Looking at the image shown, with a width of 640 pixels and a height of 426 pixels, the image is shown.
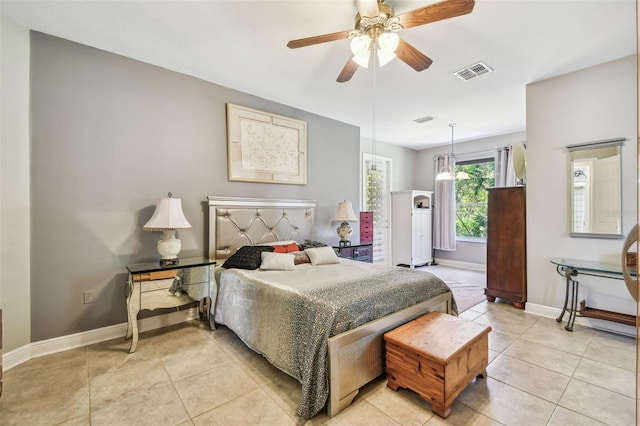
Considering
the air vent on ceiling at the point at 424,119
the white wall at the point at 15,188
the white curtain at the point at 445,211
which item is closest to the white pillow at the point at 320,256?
the white wall at the point at 15,188

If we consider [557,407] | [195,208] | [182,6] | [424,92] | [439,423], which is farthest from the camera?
[424,92]

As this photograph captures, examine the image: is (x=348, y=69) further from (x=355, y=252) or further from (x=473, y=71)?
(x=355, y=252)

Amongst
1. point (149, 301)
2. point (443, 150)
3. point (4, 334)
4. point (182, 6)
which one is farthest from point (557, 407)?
point (443, 150)

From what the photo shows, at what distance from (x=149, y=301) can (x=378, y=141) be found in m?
5.04

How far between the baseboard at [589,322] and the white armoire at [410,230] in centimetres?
255

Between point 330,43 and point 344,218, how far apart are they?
234 cm

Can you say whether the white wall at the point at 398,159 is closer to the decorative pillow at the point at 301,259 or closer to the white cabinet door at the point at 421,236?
the white cabinet door at the point at 421,236

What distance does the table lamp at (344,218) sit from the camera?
4.18 m

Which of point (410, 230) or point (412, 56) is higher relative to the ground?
point (412, 56)

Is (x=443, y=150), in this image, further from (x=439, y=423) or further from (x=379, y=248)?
(x=439, y=423)

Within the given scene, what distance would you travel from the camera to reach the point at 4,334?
2166 mm

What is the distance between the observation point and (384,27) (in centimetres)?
185

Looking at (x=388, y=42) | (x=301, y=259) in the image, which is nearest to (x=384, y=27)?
(x=388, y=42)

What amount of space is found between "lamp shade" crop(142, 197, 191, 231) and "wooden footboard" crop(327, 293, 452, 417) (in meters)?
1.88
